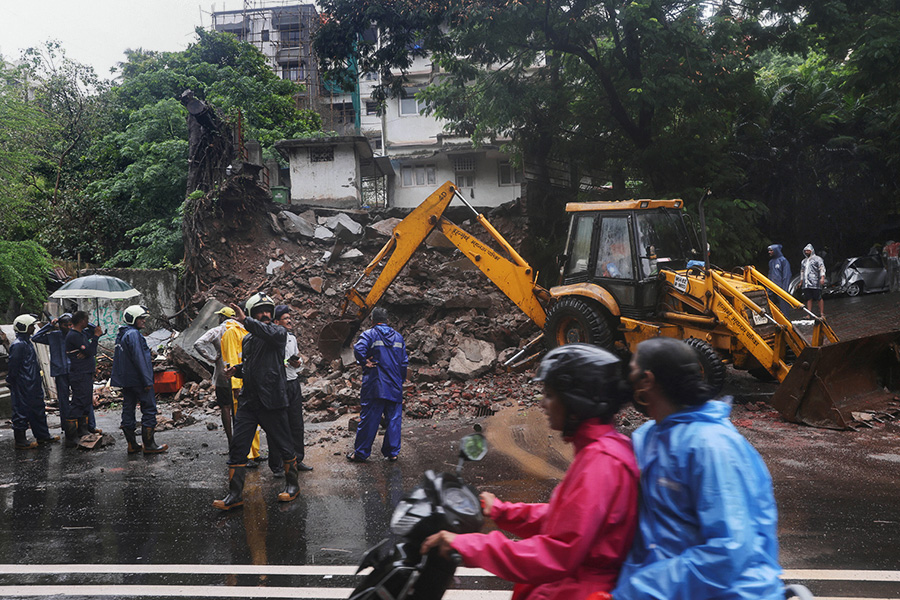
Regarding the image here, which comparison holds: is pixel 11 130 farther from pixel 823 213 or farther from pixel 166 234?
pixel 823 213

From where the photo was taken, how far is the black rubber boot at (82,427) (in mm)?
9055

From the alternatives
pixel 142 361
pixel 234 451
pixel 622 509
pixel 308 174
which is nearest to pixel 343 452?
pixel 234 451

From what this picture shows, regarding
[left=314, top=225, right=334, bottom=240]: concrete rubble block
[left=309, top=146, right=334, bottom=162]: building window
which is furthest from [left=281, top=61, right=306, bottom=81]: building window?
[left=314, top=225, right=334, bottom=240]: concrete rubble block

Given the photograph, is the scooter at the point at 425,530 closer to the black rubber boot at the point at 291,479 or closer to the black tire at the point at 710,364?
the black rubber boot at the point at 291,479

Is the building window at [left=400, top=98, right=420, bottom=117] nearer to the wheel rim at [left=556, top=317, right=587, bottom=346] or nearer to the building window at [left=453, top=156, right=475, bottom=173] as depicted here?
the building window at [left=453, top=156, right=475, bottom=173]

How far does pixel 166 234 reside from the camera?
73.2 ft

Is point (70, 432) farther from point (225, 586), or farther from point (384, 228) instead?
point (384, 228)

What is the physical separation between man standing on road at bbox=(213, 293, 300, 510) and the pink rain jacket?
14.2 ft

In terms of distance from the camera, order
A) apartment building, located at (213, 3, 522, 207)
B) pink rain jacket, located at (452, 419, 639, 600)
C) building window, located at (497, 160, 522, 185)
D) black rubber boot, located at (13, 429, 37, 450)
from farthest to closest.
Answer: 1. building window, located at (497, 160, 522, 185)
2. apartment building, located at (213, 3, 522, 207)
3. black rubber boot, located at (13, 429, 37, 450)
4. pink rain jacket, located at (452, 419, 639, 600)

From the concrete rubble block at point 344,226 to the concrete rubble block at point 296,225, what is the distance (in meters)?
0.58

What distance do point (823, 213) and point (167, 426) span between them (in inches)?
687

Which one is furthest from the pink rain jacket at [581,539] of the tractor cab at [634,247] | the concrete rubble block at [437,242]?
the concrete rubble block at [437,242]

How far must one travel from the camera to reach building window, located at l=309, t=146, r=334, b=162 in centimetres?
2441

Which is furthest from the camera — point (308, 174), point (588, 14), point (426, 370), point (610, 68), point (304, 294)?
point (308, 174)
